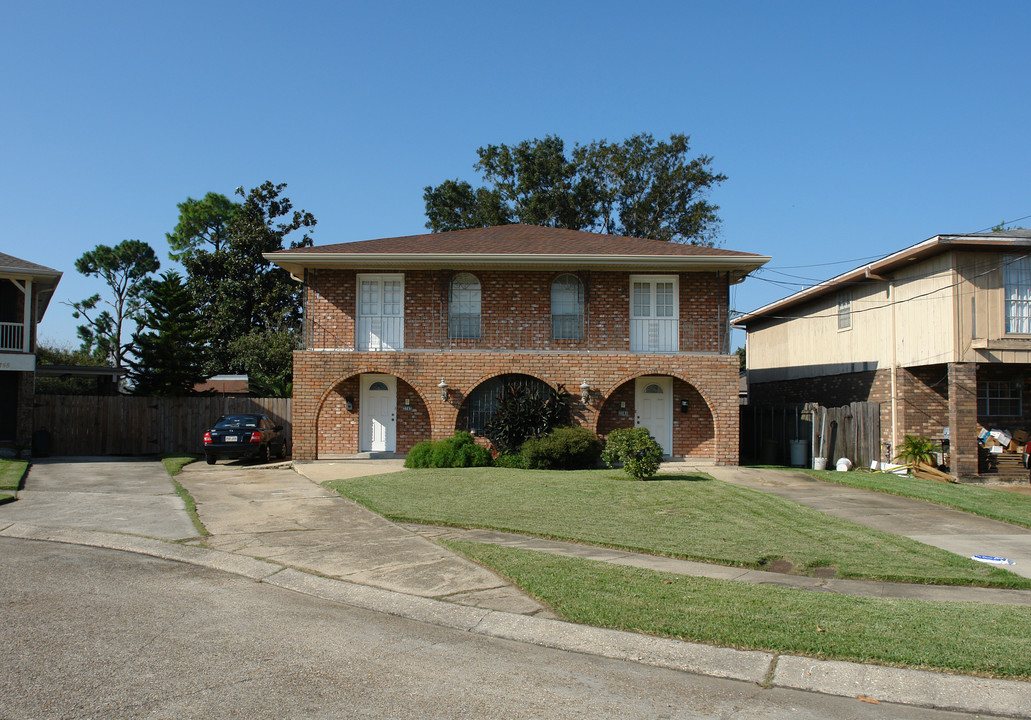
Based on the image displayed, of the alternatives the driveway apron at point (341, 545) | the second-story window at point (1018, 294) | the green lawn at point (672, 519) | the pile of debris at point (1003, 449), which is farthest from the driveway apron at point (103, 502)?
the second-story window at point (1018, 294)

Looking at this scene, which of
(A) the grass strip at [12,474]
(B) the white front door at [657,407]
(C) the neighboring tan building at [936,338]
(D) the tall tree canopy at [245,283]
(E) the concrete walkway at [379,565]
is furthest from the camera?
(D) the tall tree canopy at [245,283]

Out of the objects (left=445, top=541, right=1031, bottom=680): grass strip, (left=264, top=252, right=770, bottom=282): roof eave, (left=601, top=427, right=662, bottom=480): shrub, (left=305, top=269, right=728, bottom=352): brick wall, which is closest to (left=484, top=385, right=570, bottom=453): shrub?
(left=305, top=269, right=728, bottom=352): brick wall

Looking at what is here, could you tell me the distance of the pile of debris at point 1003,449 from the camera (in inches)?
715

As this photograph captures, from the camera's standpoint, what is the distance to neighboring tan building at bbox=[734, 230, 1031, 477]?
17594mm

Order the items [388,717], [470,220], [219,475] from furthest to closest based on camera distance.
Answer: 1. [470,220]
2. [219,475]
3. [388,717]

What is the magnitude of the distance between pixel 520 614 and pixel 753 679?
1.92 meters

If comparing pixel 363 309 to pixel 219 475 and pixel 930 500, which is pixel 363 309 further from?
pixel 930 500

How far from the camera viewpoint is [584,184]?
4062cm

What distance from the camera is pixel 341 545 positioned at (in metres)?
9.05

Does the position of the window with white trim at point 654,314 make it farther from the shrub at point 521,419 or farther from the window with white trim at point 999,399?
the window with white trim at point 999,399

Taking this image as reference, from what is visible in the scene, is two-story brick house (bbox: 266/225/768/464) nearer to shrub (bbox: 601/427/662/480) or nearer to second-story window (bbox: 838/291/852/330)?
second-story window (bbox: 838/291/852/330)

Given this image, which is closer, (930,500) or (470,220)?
(930,500)

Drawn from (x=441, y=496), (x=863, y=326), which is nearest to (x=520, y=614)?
(x=441, y=496)

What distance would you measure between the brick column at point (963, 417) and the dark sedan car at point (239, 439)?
16.5 metres
